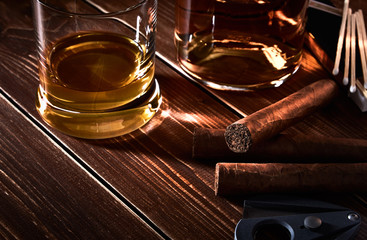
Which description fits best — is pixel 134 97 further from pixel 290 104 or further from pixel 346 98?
pixel 346 98

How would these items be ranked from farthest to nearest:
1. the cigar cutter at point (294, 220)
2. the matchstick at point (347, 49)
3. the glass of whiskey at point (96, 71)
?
1. the matchstick at point (347, 49)
2. the glass of whiskey at point (96, 71)
3. the cigar cutter at point (294, 220)

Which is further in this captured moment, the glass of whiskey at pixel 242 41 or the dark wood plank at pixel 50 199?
the glass of whiskey at pixel 242 41

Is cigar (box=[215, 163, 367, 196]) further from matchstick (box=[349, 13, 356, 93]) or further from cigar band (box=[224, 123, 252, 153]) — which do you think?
matchstick (box=[349, 13, 356, 93])

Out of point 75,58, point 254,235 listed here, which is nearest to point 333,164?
point 254,235

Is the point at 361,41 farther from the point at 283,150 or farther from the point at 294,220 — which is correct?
the point at 294,220

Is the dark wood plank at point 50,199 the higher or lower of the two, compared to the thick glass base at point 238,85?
lower

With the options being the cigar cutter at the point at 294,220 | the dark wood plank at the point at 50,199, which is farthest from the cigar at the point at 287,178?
the dark wood plank at the point at 50,199

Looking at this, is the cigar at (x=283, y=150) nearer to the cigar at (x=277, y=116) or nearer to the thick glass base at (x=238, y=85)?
the cigar at (x=277, y=116)
